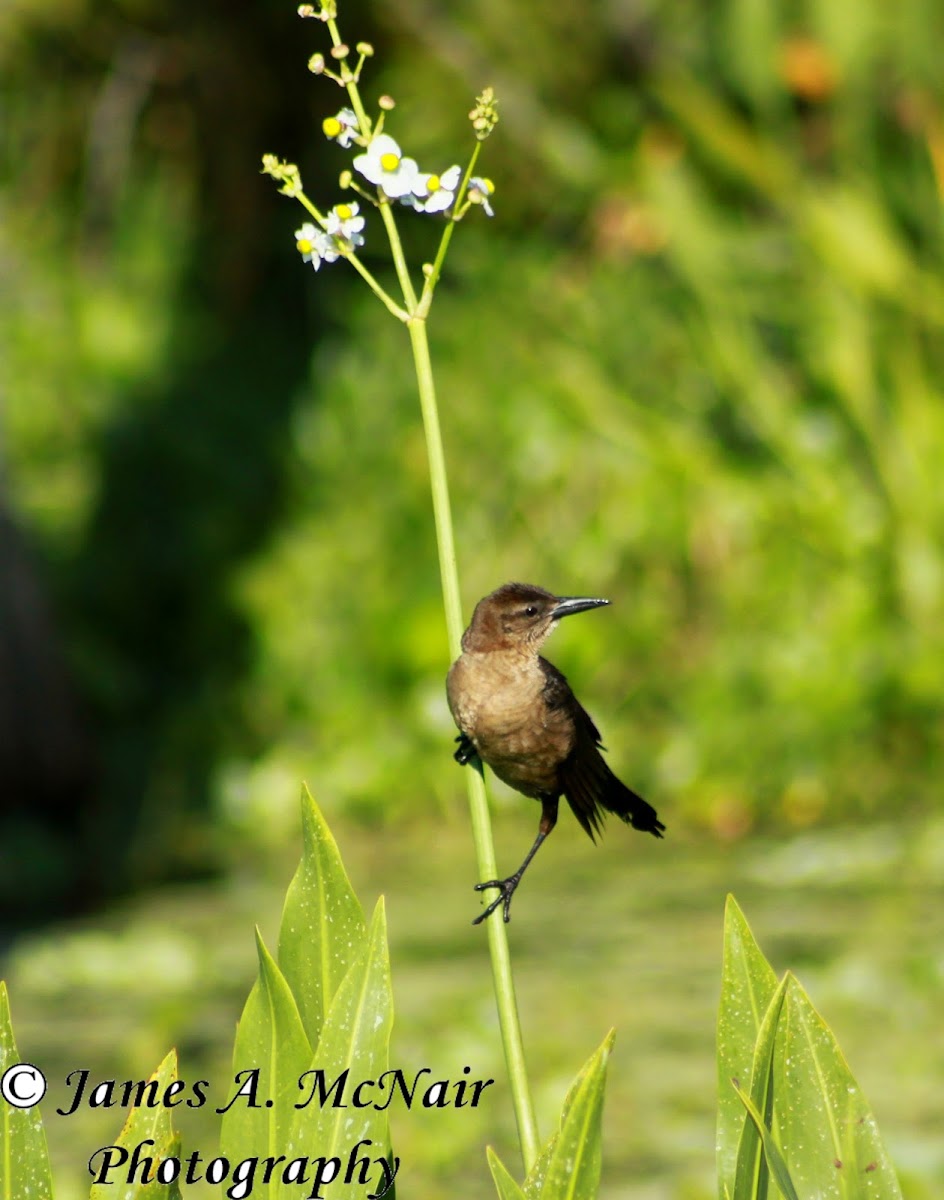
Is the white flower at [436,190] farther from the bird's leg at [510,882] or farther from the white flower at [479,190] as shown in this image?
the bird's leg at [510,882]

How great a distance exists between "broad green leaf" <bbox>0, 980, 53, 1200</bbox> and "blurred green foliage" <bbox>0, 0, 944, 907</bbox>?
11.9 feet

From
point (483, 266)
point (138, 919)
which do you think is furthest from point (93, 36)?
point (138, 919)

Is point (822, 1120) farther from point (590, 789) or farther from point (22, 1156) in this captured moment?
point (22, 1156)

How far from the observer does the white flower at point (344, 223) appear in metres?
1.24

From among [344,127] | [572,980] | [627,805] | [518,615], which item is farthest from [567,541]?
[344,127]

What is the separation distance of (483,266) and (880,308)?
188 centimetres

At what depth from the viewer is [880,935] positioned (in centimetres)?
393

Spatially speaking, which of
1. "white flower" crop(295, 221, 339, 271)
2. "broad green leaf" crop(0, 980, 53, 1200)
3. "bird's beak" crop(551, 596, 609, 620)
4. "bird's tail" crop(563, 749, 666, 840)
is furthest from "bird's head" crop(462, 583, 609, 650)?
"broad green leaf" crop(0, 980, 53, 1200)

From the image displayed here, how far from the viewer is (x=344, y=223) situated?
49.3 inches

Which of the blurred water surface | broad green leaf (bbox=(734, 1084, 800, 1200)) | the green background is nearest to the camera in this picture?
broad green leaf (bbox=(734, 1084, 800, 1200))

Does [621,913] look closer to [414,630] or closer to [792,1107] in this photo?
[414,630]

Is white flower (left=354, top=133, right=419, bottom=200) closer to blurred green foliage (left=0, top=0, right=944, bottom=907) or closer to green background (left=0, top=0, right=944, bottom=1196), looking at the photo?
green background (left=0, top=0, right=944, bottom=1196)

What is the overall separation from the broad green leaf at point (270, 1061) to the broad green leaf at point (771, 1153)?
1.14 ft

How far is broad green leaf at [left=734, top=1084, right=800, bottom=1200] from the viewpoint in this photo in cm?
123
